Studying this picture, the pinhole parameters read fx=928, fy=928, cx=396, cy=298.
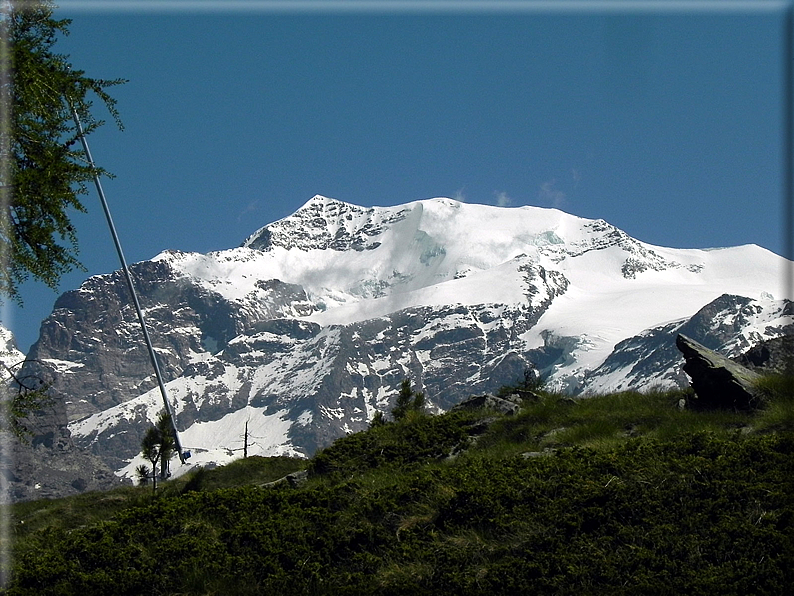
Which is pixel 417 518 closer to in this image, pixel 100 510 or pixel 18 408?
pixel 18 408

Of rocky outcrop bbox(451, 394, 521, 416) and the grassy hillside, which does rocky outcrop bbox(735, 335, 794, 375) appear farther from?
rocky outcrop bbox(451, 394, 521, 416)

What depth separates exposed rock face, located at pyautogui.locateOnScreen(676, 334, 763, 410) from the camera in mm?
16641

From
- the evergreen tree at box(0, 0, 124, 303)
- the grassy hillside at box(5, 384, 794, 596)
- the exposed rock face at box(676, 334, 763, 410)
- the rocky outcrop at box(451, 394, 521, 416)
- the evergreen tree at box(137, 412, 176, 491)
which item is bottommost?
the evergreen tree at box(137, 412, 176, 491)

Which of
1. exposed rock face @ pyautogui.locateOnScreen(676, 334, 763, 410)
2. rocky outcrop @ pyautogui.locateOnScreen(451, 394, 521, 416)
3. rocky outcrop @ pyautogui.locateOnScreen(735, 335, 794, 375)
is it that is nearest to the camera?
exposed rock face @ pyautogui.locateOnScreen(676, 334, 763, 410)

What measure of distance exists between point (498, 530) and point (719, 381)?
21.6ft

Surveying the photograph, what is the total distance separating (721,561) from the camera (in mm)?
11102

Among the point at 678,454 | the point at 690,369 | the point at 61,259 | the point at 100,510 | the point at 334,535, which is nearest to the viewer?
the point at 61,259

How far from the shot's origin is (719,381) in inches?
678

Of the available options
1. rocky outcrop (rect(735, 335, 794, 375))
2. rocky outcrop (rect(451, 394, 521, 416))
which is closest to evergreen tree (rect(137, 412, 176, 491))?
rocky outcrop (rect(451, 394, 521, 416))

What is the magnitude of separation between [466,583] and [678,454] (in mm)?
4544

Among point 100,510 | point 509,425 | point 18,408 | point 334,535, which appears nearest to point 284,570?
point 334,535

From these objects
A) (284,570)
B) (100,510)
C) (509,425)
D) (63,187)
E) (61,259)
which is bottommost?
(100,510)

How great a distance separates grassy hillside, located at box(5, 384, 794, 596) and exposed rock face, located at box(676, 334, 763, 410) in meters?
0.59

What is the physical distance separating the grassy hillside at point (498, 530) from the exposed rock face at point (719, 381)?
59cm
